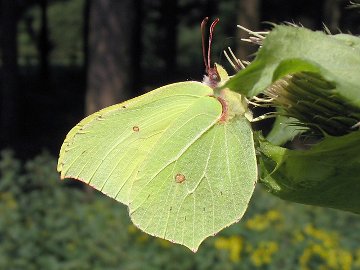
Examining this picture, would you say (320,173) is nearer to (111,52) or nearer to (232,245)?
(232,245)

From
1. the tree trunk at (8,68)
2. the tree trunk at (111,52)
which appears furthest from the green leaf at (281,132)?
the tree trunk at (8,68)

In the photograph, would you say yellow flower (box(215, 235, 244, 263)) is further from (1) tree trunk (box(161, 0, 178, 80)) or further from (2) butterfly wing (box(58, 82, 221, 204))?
(1) tree trunk (box(161, 0, 178, 80))

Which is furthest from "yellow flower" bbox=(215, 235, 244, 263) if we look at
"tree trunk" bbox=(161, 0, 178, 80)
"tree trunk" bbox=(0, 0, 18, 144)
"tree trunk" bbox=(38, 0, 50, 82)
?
"tree trunk" bbox=(38, 0, 50, 82)

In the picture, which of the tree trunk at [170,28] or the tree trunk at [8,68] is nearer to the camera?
the tree trunk at [8,68]

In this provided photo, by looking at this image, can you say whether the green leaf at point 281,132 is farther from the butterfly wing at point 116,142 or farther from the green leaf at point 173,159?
the butterfly wing at point 116,142

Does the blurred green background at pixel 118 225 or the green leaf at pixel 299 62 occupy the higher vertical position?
the green leaf at pixel 299 62

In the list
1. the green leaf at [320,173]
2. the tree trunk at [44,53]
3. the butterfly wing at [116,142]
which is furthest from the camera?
the tree trunk at [44,53]

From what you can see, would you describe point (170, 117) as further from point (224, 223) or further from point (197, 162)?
point (224, 223)
